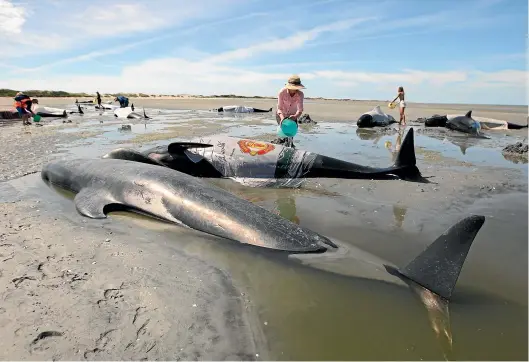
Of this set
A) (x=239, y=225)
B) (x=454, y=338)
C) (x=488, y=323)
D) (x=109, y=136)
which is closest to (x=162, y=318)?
(x=239, y=225)

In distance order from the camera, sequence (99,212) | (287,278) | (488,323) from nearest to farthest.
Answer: (488,323)
(287,278)
(99,212)

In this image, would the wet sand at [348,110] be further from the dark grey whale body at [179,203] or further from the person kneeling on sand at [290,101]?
the dark grey whale body at [179,203]

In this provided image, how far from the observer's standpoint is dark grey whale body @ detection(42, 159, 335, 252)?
12.9 feet

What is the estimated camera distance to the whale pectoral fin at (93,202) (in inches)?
189

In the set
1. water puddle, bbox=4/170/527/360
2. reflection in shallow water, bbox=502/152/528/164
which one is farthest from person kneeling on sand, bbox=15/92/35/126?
reflection in shallow water, bbox=502/152/528/164

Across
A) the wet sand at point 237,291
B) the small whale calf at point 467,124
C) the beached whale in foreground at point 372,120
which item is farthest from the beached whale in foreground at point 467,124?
the wet sand at point 237,291

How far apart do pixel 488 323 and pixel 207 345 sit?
207 centimetres

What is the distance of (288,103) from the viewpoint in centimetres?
970

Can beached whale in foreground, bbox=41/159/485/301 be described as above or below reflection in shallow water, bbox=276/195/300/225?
above

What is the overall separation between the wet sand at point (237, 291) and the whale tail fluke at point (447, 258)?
0.70ft

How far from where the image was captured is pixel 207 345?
243 cm

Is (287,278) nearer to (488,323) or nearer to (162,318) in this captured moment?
(162,318)

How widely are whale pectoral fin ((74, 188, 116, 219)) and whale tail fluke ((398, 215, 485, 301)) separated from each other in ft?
12.9

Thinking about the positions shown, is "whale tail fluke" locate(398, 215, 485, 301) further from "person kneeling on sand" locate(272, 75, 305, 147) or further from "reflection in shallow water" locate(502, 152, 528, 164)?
"reflection in shallow water" locate(502, 152, 528, 164)
